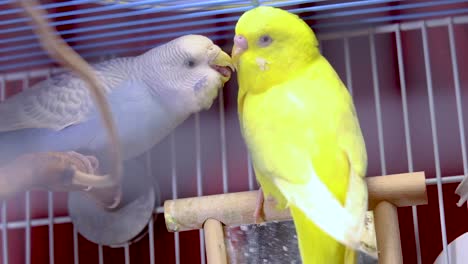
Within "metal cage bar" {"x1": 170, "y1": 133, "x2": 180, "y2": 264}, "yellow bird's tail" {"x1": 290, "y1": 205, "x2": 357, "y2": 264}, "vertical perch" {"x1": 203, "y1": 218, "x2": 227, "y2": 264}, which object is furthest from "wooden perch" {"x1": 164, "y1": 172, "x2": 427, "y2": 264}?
"metal cage bar" {"x1": 170, "y1": 133, "x2": 180, "y2": 264}

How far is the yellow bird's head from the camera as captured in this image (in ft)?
2.81

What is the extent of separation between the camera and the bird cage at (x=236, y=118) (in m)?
1.10

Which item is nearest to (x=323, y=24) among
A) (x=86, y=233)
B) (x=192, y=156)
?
(x=192, y=156)

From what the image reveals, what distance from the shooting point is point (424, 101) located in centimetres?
117

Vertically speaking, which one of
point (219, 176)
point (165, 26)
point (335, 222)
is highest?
point (165, 26)

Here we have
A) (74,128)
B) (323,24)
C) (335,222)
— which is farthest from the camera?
(323,24)

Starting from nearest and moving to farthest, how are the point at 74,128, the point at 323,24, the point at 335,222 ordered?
the point at 335,222 < the point at 74,128 < the point at 323,24

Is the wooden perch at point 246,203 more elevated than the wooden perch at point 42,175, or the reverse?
the wooden perch at point 42,175

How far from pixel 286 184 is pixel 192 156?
477 millimetres

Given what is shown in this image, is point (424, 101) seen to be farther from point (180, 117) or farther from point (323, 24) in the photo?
point (180, 117)

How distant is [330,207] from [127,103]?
438mm

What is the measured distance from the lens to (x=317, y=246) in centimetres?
76

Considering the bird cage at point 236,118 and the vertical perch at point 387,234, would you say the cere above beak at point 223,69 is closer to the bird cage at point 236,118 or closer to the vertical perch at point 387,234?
the bird cage at point 236,118

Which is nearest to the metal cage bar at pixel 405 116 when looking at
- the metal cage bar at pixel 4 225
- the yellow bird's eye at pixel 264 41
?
the yellow bird's eye at pixel 264 41
